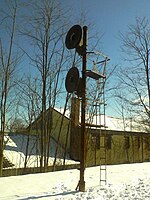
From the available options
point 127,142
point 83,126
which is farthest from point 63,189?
point 127,142

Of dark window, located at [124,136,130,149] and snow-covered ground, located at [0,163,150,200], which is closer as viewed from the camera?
snow-covered ground, located at [0,163,150,200]

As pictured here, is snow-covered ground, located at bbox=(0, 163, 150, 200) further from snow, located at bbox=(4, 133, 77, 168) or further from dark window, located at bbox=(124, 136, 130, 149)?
dark window, located at bbox=(124, 136, 130, 149)

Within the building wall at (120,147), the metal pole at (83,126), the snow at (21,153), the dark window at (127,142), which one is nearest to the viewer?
the metal pole at (83,126)

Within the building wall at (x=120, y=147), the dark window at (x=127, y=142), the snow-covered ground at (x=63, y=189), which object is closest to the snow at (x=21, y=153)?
the building wall at (x=120, y=147)

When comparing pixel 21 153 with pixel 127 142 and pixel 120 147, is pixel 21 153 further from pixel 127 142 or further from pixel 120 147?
pixel 127 142

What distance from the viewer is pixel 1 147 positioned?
13.1 meters

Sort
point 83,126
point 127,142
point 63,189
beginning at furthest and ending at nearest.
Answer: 1. point 127,142
2. point 83,126
3. point 63,189

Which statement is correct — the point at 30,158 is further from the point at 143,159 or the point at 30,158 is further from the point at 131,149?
the point at 143,159

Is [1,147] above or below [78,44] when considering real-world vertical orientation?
below

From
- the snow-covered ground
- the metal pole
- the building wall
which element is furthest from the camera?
the building wall

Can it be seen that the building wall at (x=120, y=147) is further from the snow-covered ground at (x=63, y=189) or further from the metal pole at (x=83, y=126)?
the metal pole at (x=83, y=126)

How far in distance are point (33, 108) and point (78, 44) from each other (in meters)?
9.66

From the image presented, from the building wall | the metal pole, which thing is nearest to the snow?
the building wall

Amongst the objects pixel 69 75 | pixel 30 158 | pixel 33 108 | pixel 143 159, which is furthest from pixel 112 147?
pixel 69 75
